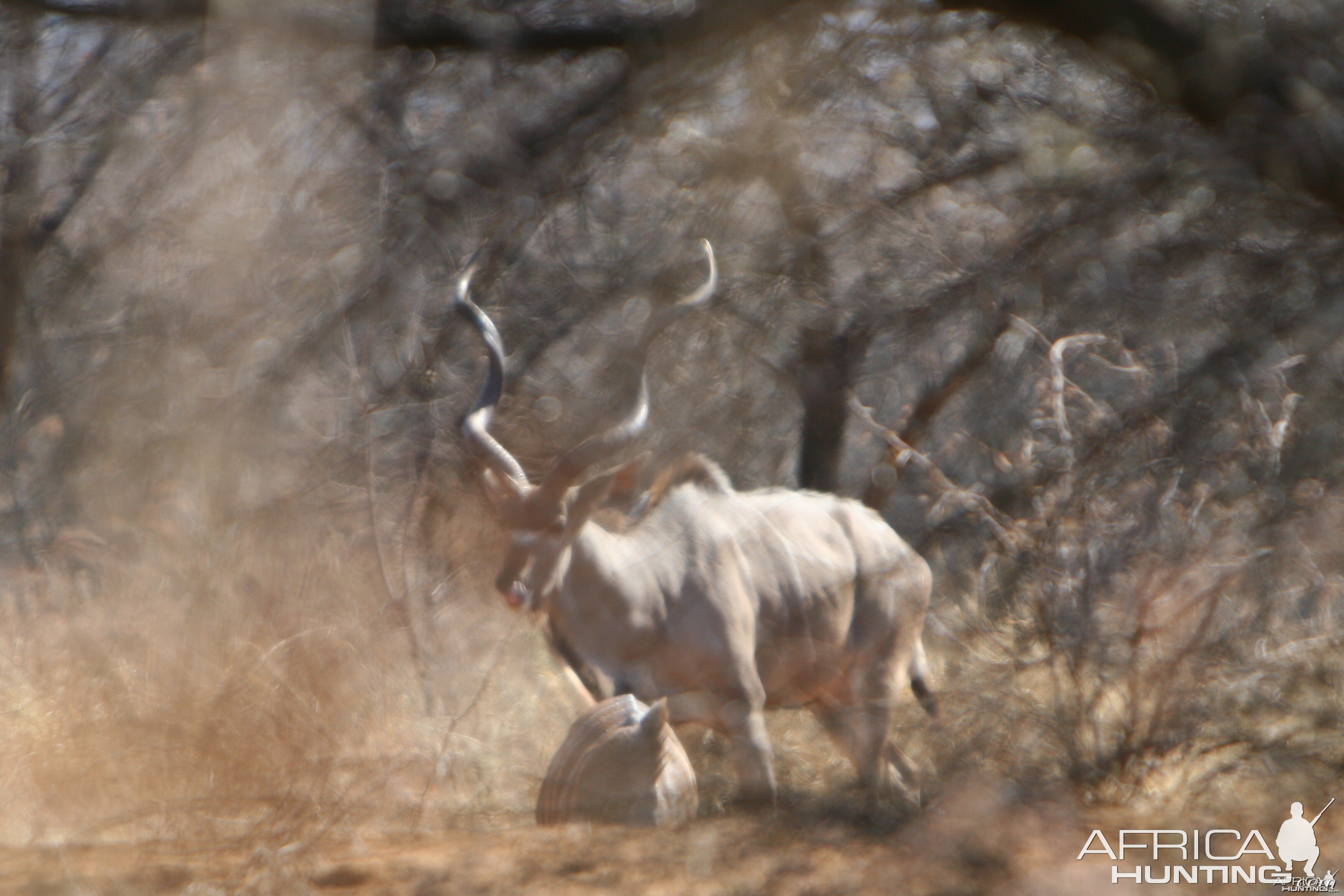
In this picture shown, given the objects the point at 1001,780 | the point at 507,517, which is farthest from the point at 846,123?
the point at 1001,780

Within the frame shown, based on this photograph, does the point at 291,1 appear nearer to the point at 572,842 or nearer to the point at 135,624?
the point at 135,624

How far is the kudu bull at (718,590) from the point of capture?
3975mm

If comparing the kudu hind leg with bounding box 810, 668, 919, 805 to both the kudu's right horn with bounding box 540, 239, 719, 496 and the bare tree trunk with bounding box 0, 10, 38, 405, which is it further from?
the bare tree trunk with bounding box 0, 10, 38, 405

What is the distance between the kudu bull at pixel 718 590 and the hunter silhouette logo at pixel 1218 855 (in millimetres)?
819

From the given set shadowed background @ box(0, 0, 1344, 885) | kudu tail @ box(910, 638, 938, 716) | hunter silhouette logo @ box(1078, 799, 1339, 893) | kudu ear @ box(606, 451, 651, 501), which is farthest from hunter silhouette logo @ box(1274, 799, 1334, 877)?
kudu ear @ box(606, 451, 651, 501)

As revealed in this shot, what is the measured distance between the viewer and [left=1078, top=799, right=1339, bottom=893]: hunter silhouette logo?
2.75 m

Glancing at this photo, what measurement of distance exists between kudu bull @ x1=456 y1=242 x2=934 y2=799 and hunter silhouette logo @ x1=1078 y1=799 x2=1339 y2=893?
819mm

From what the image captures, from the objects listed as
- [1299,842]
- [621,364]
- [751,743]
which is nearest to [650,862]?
[751,743]

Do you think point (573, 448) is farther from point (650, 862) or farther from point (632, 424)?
point (650, 862)

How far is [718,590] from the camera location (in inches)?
163

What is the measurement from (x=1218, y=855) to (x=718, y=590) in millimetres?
1934

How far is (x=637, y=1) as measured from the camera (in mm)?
4160

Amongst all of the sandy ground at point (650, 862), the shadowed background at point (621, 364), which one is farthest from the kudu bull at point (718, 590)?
the sandy ground at point (650, 862)

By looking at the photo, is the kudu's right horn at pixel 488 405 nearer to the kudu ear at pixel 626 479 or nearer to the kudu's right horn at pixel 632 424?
the kudu's right horn at pixel 632 424
